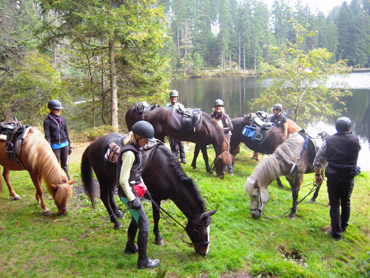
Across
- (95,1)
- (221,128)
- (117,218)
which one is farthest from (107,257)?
(95,1)

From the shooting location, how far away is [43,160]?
4422 millimetres

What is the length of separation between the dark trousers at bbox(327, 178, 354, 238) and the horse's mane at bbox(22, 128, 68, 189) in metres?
4.85

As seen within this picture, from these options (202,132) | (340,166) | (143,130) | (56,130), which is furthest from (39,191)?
(340,166)

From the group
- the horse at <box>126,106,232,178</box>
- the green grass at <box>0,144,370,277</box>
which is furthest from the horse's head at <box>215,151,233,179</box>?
the green grass at <box>0,144,370,277</box>

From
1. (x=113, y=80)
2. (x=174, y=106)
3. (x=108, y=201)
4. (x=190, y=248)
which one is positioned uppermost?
(x=113, y=80)

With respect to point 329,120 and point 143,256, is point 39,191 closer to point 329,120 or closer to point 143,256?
point 143,256

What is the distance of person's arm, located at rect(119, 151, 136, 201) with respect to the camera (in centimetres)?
304

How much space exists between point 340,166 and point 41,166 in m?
5.38

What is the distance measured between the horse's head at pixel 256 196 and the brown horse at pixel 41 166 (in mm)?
3388

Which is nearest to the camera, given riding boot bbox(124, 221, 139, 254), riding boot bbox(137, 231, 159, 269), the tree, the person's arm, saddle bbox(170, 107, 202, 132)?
the person's arm

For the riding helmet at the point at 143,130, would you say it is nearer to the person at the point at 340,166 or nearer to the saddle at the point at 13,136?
the saddle at the point at 13,136

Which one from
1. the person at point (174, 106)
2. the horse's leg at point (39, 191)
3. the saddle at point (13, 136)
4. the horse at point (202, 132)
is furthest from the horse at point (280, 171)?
the saddle at point (13, 136)

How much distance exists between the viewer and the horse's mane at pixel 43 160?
4.23m

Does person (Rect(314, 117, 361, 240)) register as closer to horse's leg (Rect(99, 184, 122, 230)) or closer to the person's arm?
the person's arm
